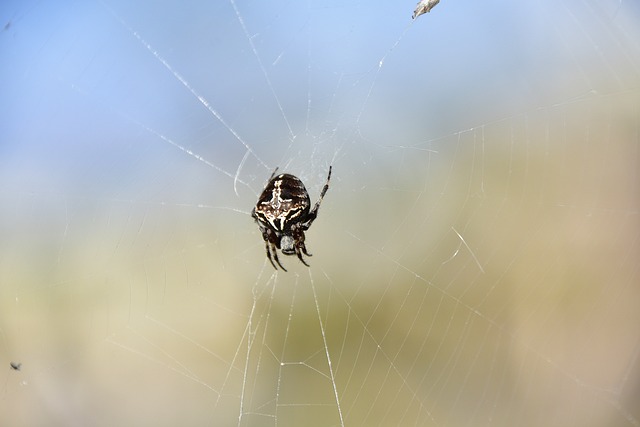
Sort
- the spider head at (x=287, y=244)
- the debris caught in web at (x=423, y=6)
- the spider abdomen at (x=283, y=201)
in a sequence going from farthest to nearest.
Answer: the spider head at (x=287, y=244) < the spider abdomen at (x=283, y=201) < the debris caught in web at (x=423, y=6)

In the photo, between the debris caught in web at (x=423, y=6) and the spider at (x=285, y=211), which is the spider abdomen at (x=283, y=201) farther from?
the debris caught in web at (x=423, y=6)

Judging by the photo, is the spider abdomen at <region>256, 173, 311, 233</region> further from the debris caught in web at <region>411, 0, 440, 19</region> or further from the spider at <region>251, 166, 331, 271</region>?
the debris caught in web at <region>411, 0, 440, 19</region>

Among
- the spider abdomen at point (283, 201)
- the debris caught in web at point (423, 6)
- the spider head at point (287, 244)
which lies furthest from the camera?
the spider head at point (287, 244)

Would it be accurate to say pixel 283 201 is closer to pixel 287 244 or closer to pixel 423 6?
pixel 287 244

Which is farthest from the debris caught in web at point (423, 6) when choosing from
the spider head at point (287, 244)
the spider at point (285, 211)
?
the spider head at point (287, 244)

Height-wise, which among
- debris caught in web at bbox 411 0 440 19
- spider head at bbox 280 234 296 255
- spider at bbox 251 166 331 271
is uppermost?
debris caught in web at bbox 411 0 440 19

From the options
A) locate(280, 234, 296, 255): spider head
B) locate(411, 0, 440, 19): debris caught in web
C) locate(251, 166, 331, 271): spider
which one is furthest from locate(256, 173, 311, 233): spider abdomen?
locate(411, 0, 440, 19): debris caught in web

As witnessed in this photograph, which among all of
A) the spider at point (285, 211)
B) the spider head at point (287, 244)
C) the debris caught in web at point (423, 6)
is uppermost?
the debris caught in web at point (423, 6)

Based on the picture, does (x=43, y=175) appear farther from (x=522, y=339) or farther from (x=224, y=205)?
(x=522, y=339)
